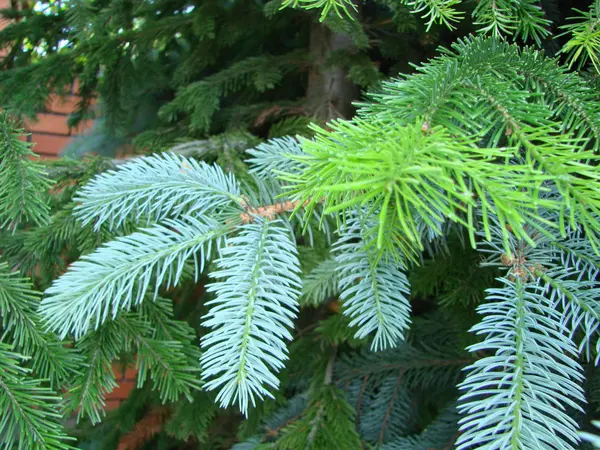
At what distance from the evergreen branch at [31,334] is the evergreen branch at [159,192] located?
118 millimetres

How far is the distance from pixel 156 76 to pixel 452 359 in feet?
3.47

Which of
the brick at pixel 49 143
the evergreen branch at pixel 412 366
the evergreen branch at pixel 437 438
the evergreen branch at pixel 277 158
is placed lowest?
the evergreen branch at pixel 437 438

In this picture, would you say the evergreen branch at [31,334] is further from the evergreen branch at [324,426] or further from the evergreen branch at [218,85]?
the evergreen branch at [218,85]

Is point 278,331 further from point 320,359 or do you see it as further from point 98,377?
point 320,359

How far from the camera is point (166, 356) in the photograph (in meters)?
0.62

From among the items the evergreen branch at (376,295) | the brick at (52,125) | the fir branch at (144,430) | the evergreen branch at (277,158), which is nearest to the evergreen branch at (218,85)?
the evergreen branch at (277,158)

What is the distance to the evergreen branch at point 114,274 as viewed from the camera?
504 millimetres

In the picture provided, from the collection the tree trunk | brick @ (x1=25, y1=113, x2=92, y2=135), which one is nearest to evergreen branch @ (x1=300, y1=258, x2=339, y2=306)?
the tree trunk

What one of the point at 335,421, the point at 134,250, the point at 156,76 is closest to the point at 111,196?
the point at 134,250

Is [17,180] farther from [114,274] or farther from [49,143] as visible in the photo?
[49,143]

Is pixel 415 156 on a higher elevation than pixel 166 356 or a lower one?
higher

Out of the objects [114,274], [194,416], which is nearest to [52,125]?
[194,416]

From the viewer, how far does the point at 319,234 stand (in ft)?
2.63

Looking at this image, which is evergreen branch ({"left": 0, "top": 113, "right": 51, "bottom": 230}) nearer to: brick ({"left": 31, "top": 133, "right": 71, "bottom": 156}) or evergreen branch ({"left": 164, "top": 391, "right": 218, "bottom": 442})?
evergreen branch ({"left": 164, "top": 391, "right": 218, "bottom": 442})
